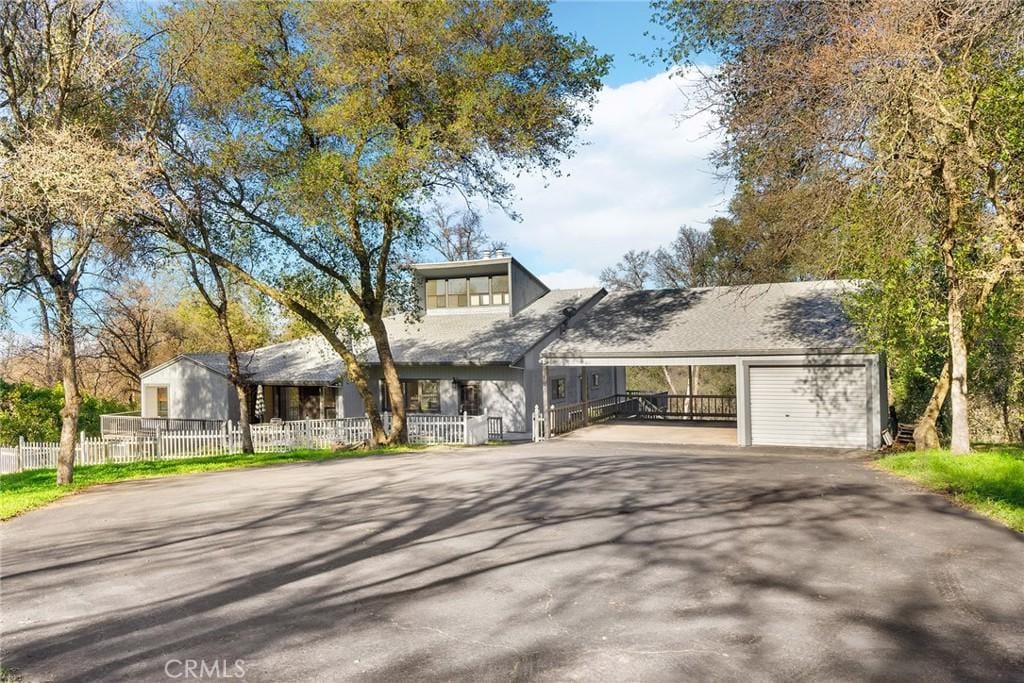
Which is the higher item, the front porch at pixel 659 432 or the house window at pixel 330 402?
the house window at pixel 330 402

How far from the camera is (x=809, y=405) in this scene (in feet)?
66.9

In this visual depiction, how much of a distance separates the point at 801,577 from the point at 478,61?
16.9m

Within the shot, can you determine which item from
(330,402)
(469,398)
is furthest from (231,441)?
(469,398)

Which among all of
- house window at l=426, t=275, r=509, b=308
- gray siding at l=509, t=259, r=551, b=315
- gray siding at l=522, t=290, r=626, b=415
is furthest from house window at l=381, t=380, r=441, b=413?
gray siding at l=509, t=259, r=551, b=315

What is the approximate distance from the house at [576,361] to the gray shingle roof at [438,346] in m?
0.10

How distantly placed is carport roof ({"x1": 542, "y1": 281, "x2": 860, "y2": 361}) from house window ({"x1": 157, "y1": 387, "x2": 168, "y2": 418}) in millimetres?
21067

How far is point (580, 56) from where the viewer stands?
2091 centimetres

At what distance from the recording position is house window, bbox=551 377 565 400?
28177 mm

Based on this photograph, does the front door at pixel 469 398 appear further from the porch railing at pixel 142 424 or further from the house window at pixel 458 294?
the porch railing at pixel 142 424

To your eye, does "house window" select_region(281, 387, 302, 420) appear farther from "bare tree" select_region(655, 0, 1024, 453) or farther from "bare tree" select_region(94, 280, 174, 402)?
"bare tree" select_region(655, 0, 1024, 453)

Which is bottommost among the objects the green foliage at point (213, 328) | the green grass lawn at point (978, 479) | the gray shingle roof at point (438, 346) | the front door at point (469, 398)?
the green grass lawn at point (978, 479)

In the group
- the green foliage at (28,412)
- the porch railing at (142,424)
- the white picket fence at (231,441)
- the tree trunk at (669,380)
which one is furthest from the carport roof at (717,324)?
the green foliage at (28,412)

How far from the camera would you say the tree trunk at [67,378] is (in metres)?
14.1

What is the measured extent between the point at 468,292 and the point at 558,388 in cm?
724
